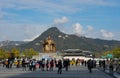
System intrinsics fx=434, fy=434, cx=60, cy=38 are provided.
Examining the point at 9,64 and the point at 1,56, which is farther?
the point at 1,56

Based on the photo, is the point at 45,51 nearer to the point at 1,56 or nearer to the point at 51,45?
the point at 51,45

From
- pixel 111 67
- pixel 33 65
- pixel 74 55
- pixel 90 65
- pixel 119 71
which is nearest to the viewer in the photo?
pixel 119 71

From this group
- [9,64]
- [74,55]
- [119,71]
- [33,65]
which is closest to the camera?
[119,71]

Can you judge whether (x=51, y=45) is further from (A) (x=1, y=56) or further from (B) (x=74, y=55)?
(A) (x=1, y=56)

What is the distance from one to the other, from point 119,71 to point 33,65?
57.7 ft

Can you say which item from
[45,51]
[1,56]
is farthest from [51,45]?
[1,56]

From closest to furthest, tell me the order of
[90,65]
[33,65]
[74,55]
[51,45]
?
[90,65]
[33,65]
[51,45]
[74,55]

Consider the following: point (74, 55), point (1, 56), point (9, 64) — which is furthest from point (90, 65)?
point (1, 56)

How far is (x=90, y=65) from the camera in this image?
53781mm

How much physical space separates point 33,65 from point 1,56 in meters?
140

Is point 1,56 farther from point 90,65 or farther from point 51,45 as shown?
point 90,65

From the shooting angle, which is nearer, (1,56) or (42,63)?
(42,63)

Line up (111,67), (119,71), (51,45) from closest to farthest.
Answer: (119,71) < (111,67) < (51,45)

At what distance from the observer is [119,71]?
147 ft
